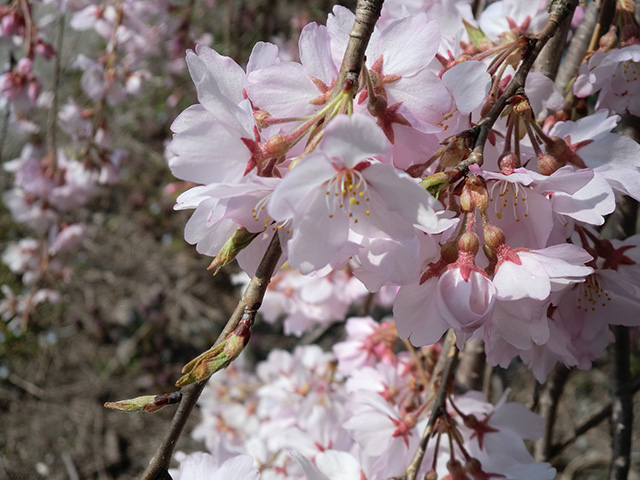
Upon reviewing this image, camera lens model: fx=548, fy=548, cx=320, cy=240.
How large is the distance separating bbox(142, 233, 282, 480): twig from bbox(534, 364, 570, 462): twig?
0.85 metres

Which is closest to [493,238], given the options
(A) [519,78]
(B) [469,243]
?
(B) [469,243]

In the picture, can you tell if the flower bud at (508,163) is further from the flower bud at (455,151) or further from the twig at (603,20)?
the twig at (603,20)

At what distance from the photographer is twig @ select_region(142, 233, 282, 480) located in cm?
44

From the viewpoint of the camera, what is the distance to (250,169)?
1.47ft

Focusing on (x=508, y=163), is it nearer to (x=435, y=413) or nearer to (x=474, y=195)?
(x=474, y=195)

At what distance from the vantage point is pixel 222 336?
45 centimetres

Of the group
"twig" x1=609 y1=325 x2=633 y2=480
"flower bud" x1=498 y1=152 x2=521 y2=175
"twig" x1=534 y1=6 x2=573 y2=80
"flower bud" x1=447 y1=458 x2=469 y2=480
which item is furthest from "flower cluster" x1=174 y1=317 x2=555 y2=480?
"twig" x1=534 y1=6 x2=573 y2=80

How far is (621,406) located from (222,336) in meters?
0.85

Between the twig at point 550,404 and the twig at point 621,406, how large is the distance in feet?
0.31

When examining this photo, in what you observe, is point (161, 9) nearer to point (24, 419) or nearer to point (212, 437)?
point (212, 437)

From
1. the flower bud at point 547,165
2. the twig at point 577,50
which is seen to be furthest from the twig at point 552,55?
the flower bud at point 547,165

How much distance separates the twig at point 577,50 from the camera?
0.93 meters

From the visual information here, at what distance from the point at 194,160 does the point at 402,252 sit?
0.60 feet

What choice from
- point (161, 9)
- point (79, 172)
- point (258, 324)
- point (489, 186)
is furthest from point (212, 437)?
point (161, 9)
